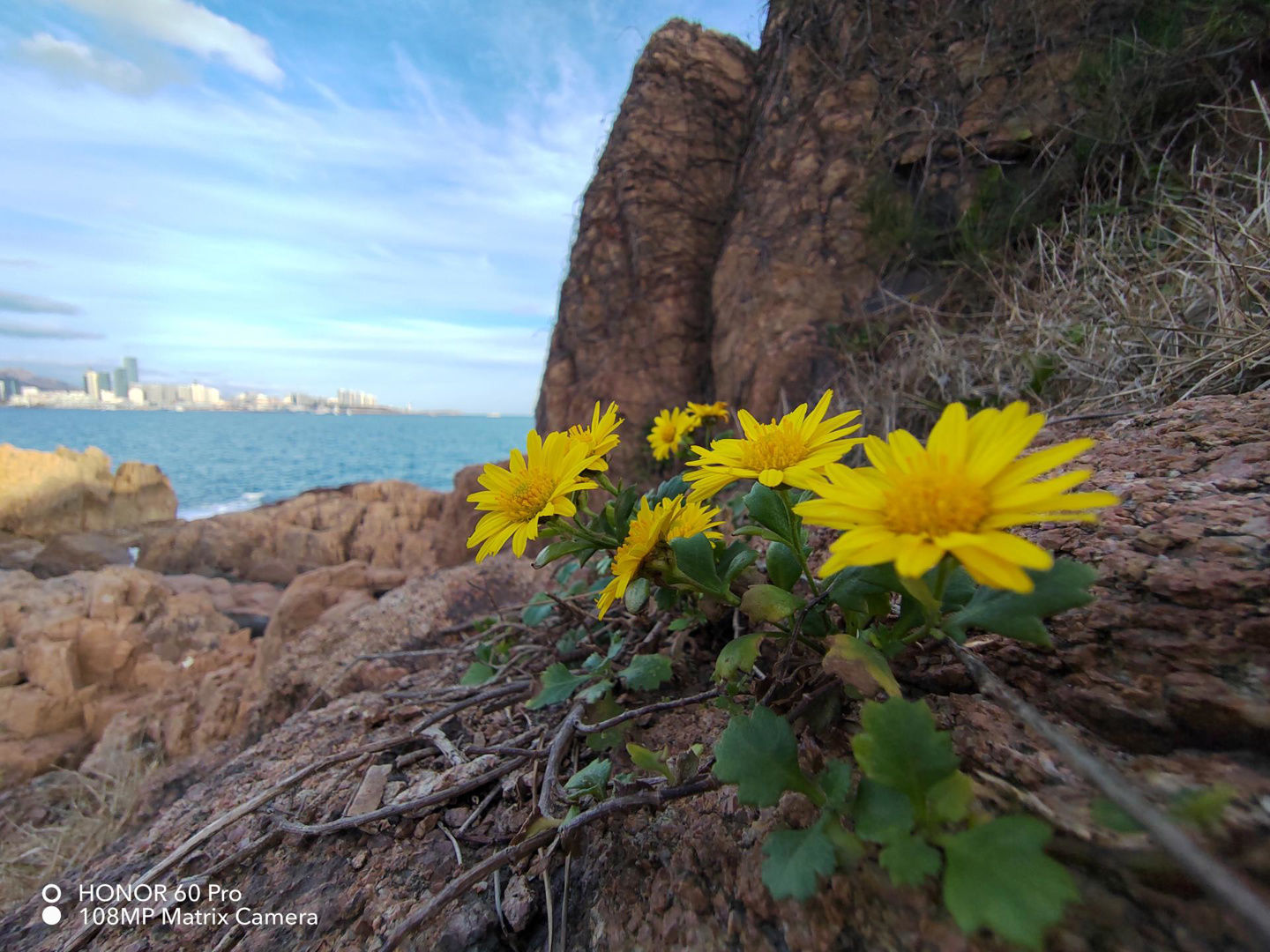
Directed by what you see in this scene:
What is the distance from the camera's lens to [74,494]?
1156 centimetres

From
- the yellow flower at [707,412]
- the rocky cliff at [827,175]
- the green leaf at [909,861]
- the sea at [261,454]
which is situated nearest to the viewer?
the green leaf at [909,861]

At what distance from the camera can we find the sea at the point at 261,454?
2408cm

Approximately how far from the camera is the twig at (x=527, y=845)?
887 millimetres

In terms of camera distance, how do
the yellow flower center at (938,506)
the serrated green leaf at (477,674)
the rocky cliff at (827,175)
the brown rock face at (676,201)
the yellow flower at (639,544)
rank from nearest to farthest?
the yellow flower center at (938,506) → the yellow flower at (639,544) → the serrated green leaf at (477,674) → the rocky cliff at (827,175) → the brown rock face at (676,201)

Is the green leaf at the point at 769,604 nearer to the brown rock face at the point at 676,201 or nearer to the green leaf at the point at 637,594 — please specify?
the green leaf at the point at 637,594

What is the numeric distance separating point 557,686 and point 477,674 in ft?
1.31

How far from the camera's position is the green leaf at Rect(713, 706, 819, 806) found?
75cm

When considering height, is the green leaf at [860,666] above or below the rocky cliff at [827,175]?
below

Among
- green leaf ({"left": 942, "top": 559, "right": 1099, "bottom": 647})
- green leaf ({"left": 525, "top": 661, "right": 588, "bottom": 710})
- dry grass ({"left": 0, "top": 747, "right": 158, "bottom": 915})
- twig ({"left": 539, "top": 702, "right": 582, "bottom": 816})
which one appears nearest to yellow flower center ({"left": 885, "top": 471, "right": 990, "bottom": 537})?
green leaf ({"left": 942, "top": 559, "right": 1099, "bottom": 647})

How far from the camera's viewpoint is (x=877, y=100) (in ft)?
14.2

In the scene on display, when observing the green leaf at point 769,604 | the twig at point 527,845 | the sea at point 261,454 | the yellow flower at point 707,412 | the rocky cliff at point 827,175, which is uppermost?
the rocky cliff at point 827,175

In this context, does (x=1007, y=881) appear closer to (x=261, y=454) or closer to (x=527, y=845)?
(x=527, y=845)

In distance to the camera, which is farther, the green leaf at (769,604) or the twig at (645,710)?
the twig at (645,710)

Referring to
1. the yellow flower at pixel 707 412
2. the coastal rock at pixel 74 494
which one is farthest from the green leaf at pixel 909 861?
the coastal rock at pixel 74 494
